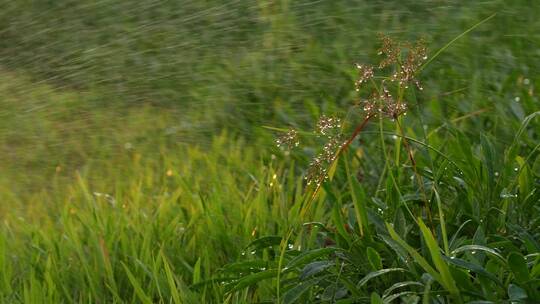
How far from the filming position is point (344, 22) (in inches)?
194

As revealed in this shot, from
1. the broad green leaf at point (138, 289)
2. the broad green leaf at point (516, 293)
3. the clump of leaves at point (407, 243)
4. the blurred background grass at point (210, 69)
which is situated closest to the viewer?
the broad green leaf at point (516, 293)

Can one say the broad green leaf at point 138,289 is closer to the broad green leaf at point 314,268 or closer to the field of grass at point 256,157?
the field of grass at point 256,157

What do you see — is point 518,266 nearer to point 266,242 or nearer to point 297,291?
point 297,291

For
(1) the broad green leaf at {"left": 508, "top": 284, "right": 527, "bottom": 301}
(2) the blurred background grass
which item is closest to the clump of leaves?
(1) the broad green leaf at {"left": 508, "top": 284, "right": 527, "bottom": 301}

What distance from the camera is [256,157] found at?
4.16m

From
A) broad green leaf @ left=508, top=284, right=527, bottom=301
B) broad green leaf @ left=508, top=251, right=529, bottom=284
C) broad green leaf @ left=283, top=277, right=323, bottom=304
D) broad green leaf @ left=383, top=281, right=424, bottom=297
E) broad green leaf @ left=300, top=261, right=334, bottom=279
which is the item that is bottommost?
broad green leaf @ left=283, top=277, right=323, bottom=304

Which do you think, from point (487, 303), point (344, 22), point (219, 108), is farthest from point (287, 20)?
point (487, 303)

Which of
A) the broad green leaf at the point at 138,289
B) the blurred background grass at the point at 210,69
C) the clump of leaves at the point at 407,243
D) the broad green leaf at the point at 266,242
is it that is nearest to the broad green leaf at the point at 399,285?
the clump of leaves at the point at 407,243

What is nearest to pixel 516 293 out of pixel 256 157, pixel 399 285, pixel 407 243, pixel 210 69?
pixel 399 285

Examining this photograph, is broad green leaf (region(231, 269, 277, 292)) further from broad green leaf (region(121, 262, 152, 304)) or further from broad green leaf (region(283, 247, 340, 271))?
broad green leaf (region(121, 262, 152, 304))

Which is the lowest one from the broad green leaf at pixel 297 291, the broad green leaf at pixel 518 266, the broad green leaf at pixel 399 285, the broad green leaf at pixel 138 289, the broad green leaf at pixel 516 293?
the broad green leaf at pixel 138 289

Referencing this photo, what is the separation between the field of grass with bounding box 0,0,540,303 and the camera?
9.68 feet

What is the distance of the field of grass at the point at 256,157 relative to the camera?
2.95 m

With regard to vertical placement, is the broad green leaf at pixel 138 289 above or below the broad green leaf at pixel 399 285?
below
